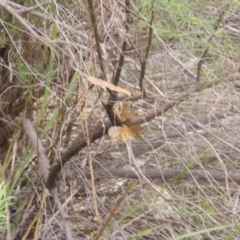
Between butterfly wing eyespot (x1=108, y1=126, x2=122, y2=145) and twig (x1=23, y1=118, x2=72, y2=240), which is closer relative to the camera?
butterfly wing eyespot (x1=108, y1=126, x2=122, y2=145)

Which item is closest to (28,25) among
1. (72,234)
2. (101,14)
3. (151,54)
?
(101,14)

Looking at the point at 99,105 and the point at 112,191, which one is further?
the point at 112,191

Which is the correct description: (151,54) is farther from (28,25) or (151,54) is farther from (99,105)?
(28,25)

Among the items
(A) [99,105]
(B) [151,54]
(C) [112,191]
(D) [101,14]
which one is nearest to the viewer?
(D) [101,14]

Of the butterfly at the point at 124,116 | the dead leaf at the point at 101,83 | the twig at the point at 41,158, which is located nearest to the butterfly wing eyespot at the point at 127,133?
the butterfly at the point at 124,116

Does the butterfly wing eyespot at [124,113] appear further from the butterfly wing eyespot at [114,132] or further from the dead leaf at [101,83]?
the dead leaf at [101,83]

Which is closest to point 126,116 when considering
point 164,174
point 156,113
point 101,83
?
point 156,113

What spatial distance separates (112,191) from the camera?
80.6 inches

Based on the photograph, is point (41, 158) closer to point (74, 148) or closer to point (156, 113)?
point (74, 148)

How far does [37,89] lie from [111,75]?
305mm

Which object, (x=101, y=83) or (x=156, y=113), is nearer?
(x=101, y=83)

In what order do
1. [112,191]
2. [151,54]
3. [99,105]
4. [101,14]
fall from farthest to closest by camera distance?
1. [112,191]
2. [99,105]
3. [151,54]
4. [101,14]

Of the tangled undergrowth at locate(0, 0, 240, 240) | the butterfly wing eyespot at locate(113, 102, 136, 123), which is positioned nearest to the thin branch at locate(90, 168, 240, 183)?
Result: the tangled undergrowth at locate(0, 0, 240, 240)

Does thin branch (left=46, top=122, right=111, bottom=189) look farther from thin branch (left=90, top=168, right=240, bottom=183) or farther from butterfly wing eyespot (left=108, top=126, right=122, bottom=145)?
thin branch (left=90, top=168, right=240, bottom=183)
